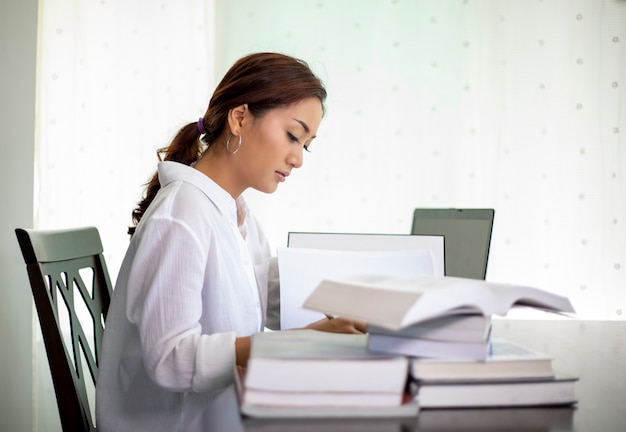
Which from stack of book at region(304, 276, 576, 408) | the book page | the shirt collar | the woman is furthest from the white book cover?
the shirt collar

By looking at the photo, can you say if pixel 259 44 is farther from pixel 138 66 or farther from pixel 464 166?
pixel 464 166

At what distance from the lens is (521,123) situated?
282 cm

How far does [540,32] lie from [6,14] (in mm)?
1896

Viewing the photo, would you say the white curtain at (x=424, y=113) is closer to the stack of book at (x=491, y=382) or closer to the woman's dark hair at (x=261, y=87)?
the woman's dark hair at (x=261, y=87)

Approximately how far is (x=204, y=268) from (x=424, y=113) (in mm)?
1899

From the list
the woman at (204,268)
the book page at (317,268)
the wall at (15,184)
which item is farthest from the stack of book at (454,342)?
the wall at (15,184)

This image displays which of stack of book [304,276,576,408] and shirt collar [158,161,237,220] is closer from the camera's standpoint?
stack of book [304,276,576,408]

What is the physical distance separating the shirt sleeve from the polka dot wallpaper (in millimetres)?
1743

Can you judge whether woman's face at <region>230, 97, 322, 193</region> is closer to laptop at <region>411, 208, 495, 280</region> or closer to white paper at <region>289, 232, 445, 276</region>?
white paper at <region>289, 232, 445, 276</region>

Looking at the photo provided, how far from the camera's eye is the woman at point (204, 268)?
37.5 inches

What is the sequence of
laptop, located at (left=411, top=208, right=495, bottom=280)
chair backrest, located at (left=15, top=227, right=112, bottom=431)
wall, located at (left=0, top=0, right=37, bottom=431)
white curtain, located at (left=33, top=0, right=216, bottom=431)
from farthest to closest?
white curtain, located at (left=33, top=0, right=216, bottom=431)
wall, located at (left=0, top=0, right=37, bottom=431)
laptop, located at (left=411, top=208, right=495, bottom=280)
chair backrest, located at (left=15, top=227, right=112, bottom=431)

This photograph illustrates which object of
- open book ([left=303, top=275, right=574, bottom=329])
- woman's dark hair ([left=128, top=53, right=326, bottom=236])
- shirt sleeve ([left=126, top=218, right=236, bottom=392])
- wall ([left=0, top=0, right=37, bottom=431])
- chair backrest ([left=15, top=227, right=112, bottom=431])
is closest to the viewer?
open book ([left=303, top=275, right=574, bottom=329])

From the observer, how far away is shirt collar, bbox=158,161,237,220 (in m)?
1.24

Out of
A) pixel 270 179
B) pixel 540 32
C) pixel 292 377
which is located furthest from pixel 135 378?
pixel 540 32
